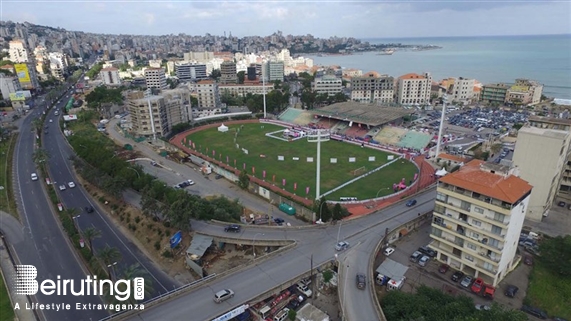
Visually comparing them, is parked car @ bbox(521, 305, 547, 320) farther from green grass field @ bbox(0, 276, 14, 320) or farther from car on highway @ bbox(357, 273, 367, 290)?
green grass field @ bbox(0, 276, 14, 320)

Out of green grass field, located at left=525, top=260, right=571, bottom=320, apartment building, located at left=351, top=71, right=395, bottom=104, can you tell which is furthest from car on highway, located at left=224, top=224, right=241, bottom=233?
apartment building, located at left=351, top=71, right=395, bottom=104

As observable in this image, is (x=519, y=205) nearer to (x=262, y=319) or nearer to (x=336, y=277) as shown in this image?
(x=336, y=277)

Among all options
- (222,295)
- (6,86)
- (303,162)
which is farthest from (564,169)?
(6,86)

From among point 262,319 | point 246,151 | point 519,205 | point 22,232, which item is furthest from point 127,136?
point 519,205

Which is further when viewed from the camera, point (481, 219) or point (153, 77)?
point (153, 77)

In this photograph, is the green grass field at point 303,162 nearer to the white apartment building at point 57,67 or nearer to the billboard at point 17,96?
the billboard at point 17,96

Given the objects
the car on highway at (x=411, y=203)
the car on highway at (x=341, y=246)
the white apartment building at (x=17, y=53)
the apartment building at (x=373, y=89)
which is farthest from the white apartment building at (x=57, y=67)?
the car on highway at (x=341, y=246)

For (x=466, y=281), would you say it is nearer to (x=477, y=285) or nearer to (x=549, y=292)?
(x=477, y=285)
